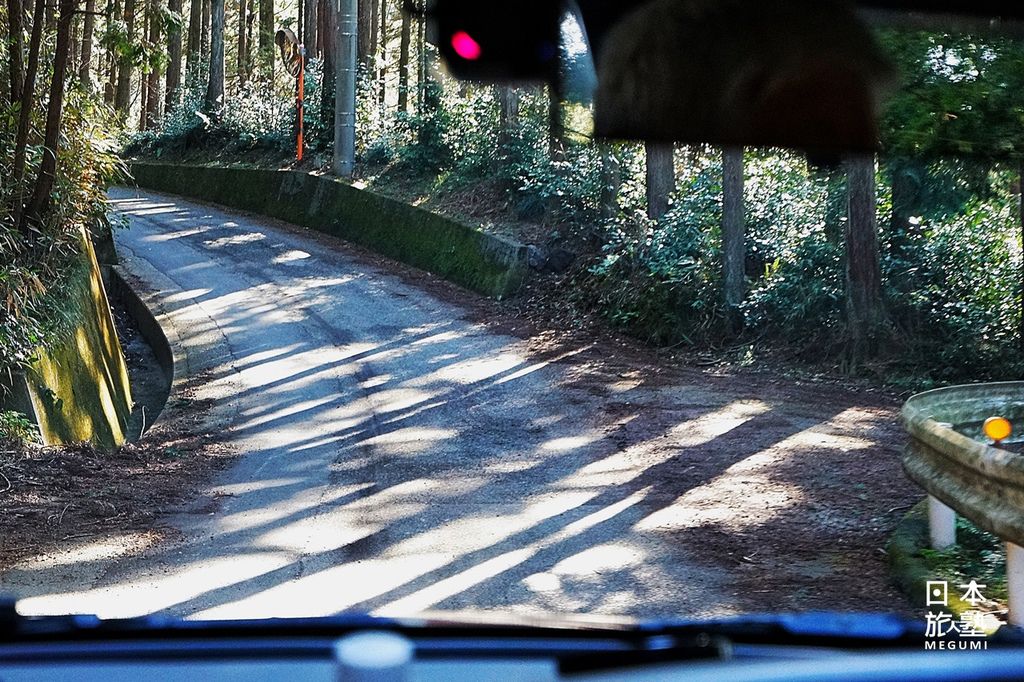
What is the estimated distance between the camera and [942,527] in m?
7.03

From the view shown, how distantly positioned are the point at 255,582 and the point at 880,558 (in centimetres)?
415

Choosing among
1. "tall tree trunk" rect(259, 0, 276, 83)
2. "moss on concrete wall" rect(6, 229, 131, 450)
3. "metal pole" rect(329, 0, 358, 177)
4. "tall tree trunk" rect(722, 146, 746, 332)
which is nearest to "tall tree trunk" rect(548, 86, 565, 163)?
"moss on concrete wall" rect(6, 229, 131, 450)

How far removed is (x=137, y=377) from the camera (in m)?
15.5

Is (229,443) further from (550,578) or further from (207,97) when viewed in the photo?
(207,97)

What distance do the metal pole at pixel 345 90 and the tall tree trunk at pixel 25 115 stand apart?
38.4 ft

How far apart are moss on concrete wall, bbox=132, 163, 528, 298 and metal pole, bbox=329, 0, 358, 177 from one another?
0.64 meters

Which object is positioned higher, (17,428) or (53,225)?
(53,225)

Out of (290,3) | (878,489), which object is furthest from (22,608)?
(290,3)

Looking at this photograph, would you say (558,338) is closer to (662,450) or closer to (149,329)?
(662,450)

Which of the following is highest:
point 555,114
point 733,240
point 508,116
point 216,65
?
point 216,65

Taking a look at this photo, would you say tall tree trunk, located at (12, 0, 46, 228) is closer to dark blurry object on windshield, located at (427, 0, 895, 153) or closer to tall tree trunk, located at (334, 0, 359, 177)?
dark blurry object on windshield, located at (427, 0, 895, 153)

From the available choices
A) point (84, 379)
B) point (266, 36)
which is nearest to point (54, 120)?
point (84, 379)

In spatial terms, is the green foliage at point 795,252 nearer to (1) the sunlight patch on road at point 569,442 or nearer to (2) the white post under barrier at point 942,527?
(1) the sunlight patch on road at point 569,442

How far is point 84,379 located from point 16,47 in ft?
12.0
